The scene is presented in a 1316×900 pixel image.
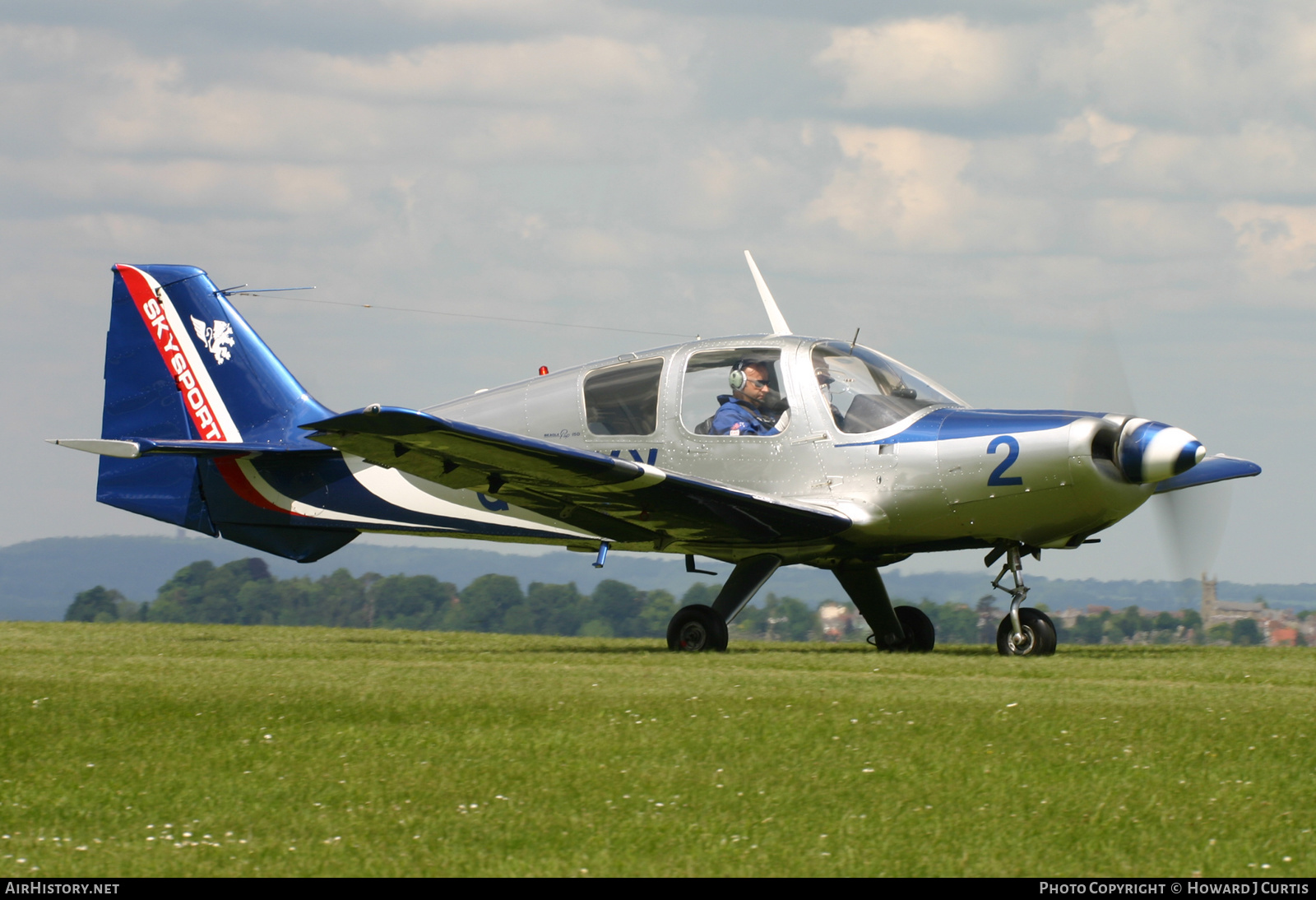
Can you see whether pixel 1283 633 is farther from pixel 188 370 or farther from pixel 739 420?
pixel 188 370

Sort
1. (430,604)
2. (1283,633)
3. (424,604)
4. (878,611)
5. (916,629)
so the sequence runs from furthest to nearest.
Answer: (424,604) → (430,604) → (1283,633) → (916,629) → (878,611)

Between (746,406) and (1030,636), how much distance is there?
3.01 metres

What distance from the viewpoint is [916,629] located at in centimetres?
1438

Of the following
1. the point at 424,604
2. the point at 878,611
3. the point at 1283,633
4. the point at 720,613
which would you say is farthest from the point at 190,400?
the point at 424,604

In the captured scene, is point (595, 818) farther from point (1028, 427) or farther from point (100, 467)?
point (100, 467)

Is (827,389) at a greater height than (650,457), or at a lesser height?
greater

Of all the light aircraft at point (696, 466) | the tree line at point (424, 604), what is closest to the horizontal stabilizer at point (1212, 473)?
the light aircraft at point (696, 466)

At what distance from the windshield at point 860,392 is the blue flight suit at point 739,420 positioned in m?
0.58

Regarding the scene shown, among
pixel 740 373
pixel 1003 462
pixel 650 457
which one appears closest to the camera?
pixel 1003 462

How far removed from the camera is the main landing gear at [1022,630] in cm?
1246

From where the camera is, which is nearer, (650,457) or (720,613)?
(720,613)

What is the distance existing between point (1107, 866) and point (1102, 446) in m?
6.39

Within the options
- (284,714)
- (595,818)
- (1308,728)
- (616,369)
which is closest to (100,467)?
(616,369)
